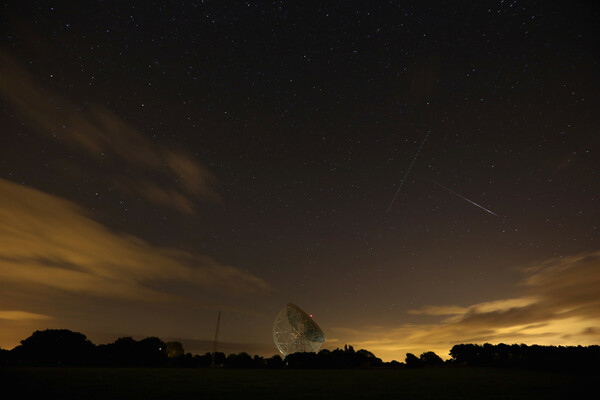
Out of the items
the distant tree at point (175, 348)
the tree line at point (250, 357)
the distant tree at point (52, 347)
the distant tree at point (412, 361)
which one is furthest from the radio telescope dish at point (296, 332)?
the distant tree at point (175, 348)

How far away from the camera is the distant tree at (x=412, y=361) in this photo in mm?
51284

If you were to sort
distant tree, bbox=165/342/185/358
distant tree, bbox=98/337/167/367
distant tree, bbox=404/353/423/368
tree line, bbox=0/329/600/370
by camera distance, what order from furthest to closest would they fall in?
1. distant tree, bbox=165/342/185/358
2. distant tree, bbox=404/353/423/368
3. distant tree, bbox=98/337/167/367
4. tree line, bbox=0/329/600/370

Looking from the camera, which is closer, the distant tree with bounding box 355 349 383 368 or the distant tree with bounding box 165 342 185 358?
the distant tree with bounding box 355 349 383 368

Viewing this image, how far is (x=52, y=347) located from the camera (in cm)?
5972

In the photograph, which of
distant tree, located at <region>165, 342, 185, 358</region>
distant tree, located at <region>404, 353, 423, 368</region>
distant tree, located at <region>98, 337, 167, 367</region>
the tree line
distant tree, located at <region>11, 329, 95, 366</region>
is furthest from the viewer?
distant tree, located at <region>165, 342, 185, 358</region>

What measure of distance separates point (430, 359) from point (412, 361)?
18.0 feet

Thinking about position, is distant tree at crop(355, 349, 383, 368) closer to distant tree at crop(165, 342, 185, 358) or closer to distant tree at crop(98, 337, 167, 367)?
distant tree at crop(98, 337, 167, 367)

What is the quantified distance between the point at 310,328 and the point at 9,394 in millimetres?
45603

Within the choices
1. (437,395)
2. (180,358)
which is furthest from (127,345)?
(437,395)

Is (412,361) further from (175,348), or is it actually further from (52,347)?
(175,348)

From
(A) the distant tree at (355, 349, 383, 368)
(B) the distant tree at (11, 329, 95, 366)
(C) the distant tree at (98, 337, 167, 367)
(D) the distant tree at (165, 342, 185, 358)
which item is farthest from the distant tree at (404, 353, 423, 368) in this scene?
(D) the distant tree at (165, 342, 185, 358)

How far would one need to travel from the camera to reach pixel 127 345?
200ft

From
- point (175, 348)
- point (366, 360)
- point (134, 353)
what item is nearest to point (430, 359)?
point (366, 360)

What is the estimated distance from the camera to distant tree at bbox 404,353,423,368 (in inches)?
2019
